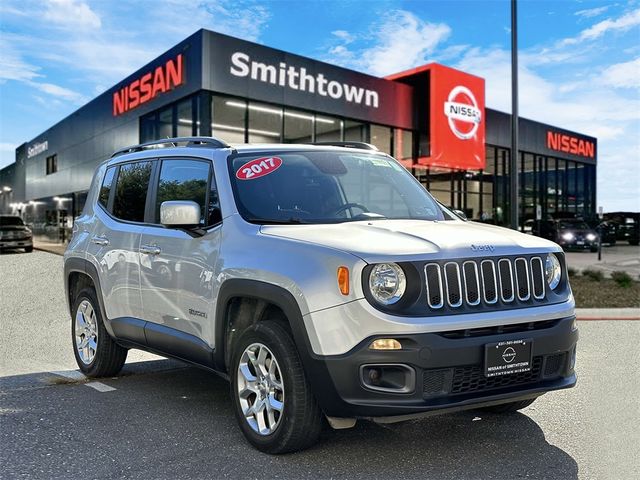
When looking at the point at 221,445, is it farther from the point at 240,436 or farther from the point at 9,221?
the point at 9,221

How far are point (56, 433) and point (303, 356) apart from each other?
203cm

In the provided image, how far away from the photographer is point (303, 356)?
383 cm

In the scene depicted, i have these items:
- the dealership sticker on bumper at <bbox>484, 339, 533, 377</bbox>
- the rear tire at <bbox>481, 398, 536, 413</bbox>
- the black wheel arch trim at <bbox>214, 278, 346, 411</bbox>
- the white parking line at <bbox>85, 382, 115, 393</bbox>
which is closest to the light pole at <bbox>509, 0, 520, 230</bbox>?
the rear tire at <bbox>481, 398, 536, 413</bbox>

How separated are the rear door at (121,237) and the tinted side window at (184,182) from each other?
271mm

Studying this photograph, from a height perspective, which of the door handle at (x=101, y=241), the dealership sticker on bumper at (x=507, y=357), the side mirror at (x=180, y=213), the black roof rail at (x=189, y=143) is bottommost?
the dealership sticker on bumper at (x=507, y=357)

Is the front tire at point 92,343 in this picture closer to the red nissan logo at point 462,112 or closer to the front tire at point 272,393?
the front tire at point 272,393

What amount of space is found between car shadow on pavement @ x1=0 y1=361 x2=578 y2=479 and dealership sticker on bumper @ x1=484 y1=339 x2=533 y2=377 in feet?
1.93

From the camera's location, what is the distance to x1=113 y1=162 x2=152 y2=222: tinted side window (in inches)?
228

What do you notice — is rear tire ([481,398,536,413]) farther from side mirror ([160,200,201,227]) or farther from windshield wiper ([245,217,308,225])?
side mirror ([160,200,201,227])

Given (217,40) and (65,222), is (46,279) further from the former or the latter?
(65,222)

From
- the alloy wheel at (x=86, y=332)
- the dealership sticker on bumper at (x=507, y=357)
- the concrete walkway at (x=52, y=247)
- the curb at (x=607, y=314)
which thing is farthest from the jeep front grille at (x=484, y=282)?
the concrete walkway at (x=52, y=247)

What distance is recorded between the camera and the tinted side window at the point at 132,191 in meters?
5.79

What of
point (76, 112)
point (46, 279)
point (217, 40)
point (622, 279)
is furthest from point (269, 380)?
point (76, 112)

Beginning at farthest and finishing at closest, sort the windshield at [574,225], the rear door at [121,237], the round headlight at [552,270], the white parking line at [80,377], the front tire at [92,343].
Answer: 1. the windshield at [574,225]
2. the front tire at [92,343]
3. the white parking line at [80,377]
4. the rear door at [121,237]
5. the round headlight at [552,270]
